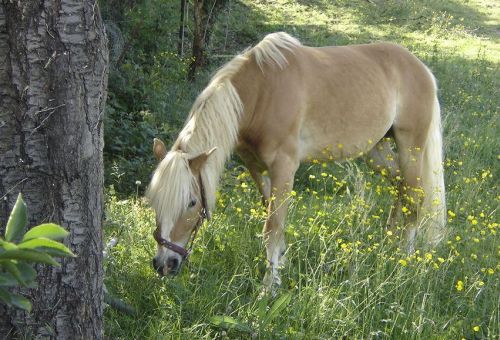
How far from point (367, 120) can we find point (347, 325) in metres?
2.24

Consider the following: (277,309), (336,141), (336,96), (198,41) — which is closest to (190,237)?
(277,309)

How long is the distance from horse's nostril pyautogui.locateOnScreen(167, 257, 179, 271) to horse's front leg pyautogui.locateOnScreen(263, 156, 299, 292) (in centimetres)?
49

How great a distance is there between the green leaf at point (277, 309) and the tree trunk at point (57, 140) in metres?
0.85

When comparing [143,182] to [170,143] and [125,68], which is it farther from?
[125,68]

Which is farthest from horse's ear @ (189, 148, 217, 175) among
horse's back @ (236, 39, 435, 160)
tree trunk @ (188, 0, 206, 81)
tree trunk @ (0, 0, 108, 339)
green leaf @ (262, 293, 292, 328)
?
tree trunk @ (188, 0, 206, 81)

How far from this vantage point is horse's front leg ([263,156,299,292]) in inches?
132

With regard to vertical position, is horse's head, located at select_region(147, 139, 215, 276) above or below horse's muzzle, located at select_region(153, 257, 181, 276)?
above

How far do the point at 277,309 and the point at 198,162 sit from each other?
1105 millimetres

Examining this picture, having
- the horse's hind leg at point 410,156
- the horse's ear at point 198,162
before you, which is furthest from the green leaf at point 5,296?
the horse's hind leg at point 410,156

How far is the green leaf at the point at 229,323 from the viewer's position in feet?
9.02

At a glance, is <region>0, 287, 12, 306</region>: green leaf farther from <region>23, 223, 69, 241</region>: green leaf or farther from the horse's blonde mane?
the horse's blonde mane

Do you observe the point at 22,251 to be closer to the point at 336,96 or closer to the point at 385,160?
the point at 336,96

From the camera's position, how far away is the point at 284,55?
14.4 ft

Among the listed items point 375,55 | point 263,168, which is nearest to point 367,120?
point 375,55
